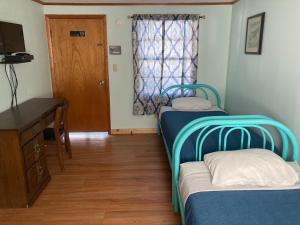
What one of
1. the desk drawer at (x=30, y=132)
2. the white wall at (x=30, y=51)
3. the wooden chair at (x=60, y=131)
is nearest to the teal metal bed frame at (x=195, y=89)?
the wooden chair at (x=60, y=131)

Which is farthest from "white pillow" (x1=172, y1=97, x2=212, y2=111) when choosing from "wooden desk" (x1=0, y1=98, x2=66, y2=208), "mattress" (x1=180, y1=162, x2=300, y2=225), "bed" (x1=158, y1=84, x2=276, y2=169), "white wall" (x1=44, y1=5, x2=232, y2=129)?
"mattress" (x1=180, y1=162, x2=300, y2=225)

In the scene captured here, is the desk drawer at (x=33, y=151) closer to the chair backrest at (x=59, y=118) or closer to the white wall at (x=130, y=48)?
the chair backrest at (x=59, y=118)

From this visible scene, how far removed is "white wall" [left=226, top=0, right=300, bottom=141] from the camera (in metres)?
2.27

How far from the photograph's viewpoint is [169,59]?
4.08 metres

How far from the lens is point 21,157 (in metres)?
2.26

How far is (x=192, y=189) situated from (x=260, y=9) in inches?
93.3

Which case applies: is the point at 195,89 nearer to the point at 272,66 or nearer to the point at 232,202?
the point at 272,66

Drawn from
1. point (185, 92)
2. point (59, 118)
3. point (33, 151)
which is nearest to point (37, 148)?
point (33, 151)

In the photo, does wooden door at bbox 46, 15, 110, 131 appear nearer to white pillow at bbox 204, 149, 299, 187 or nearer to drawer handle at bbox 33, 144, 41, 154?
drawer handle at bbox 33, 144, 41, 154

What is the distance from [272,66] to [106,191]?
2199 mm

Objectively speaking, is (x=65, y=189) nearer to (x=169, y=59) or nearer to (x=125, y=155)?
(x=125, y=155)

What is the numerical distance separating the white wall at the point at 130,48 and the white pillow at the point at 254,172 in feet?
8.89

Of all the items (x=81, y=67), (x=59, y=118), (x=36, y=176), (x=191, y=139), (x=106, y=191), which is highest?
(x=81, y=67)

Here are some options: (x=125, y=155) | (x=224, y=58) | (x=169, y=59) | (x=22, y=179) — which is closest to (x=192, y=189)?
(x=22, y=179)
